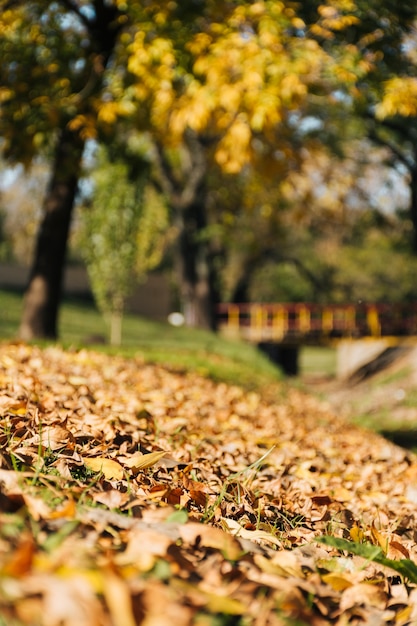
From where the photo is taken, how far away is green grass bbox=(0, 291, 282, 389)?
1097cm

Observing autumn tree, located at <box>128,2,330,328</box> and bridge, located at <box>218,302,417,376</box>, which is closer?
autumn tree, located at <box>128,2,330,328</box>

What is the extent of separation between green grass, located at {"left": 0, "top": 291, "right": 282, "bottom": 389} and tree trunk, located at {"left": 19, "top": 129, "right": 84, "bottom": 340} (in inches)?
27.1

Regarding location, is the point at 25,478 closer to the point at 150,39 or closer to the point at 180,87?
the point at 150,39

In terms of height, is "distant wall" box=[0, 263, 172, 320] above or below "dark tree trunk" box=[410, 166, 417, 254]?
below

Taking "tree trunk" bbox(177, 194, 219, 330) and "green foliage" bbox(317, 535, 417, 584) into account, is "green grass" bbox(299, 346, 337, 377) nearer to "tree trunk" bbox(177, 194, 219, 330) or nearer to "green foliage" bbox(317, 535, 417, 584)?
"tree trunk" bbox(177, 194, 219, 330)

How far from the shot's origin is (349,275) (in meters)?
39.8

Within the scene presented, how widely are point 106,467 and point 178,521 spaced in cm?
68

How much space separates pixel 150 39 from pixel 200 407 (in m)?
5.37

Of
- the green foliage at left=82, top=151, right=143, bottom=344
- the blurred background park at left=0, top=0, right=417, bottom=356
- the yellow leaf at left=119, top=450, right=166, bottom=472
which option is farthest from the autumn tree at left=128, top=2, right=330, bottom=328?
the green foliage at left=82, top=151, right=143, bottom=344

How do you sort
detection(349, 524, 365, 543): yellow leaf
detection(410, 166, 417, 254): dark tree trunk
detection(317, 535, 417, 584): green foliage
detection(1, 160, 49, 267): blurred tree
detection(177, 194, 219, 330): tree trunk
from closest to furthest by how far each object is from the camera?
detection(317, 535, 417, 584): green foliage, detection(349, 524, 365, 543): yellow leaf, detection(410, 166, 417, 254): dark tree trunk, detection(177, 194, 219, 330): tree trunk, detection(1, 160, 49, 267): blurred tree

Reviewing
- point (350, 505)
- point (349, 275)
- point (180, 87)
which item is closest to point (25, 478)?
point (350, 505)

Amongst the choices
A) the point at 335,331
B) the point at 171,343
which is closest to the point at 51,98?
the point at 171,343

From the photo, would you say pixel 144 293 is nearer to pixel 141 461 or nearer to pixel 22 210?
pixel 22 210

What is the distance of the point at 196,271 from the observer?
24656 mm
